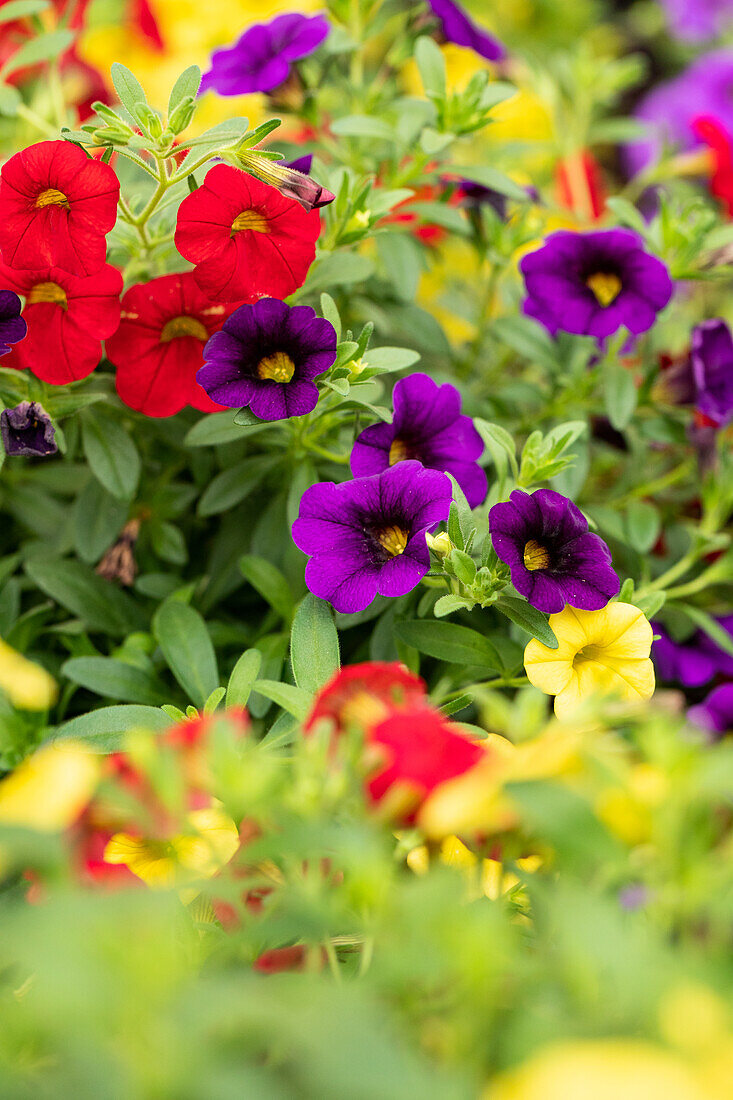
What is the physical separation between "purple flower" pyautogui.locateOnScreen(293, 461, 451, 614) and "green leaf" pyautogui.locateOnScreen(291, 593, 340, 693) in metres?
0.02

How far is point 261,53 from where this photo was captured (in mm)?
843

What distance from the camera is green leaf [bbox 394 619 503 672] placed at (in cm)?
68

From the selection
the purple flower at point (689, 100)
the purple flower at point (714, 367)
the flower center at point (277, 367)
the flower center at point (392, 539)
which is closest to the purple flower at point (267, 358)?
the flower center at point (277, 367)

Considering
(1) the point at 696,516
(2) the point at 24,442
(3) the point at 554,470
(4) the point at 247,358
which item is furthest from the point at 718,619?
(2) the point at 24,442

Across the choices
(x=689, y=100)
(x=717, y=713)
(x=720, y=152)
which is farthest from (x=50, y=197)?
(x=689, y=100)

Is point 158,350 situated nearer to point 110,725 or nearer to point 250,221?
point 250,221

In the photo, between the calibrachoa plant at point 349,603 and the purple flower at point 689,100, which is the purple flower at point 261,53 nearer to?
the calibrachoa plant at point 349,603

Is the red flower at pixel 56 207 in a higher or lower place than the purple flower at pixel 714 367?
→ higher

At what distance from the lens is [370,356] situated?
71 centimetres

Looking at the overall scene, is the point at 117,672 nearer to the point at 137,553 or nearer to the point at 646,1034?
the point at 137,553

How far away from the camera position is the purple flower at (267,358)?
0.65m

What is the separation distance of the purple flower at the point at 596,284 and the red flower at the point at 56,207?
37 cm

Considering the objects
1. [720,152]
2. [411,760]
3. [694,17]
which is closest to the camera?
[411,760]

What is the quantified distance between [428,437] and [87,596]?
34 centimetres
